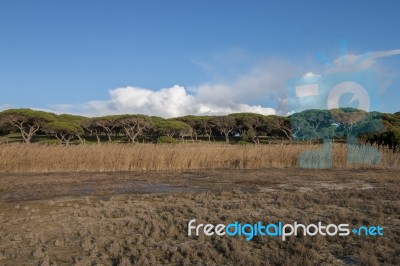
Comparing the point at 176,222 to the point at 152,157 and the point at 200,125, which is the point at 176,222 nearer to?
the point at 152,157

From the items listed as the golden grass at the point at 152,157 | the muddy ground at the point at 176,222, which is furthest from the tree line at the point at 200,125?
the muddy ground at the point at 176,222

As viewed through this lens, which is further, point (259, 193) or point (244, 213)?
point (259, 193)

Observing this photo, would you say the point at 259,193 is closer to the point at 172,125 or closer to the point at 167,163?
the point at 167,163

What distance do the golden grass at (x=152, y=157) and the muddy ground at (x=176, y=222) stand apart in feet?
15.2

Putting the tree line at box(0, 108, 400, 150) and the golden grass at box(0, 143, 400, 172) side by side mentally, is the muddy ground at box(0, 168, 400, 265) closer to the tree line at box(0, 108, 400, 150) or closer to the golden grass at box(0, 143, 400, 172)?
the golden grass at box(0, 143, 400, 172)

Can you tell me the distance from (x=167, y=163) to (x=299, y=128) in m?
31.5

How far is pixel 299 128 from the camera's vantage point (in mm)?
45062

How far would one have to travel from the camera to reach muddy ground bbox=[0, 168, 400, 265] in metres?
4.34

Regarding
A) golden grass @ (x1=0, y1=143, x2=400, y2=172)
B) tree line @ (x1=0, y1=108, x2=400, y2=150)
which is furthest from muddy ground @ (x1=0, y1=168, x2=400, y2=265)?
tree line @ (x1=0, y1=108, x2=400, y2=150)

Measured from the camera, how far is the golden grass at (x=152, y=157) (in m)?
15.0

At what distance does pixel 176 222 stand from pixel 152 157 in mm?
10303

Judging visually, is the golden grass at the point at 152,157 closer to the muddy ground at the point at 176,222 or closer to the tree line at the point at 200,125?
the muddy ground at the point at 176,222

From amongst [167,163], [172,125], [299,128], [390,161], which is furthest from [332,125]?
[167,163]

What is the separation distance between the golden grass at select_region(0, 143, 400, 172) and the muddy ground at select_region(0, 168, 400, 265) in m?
4.64
